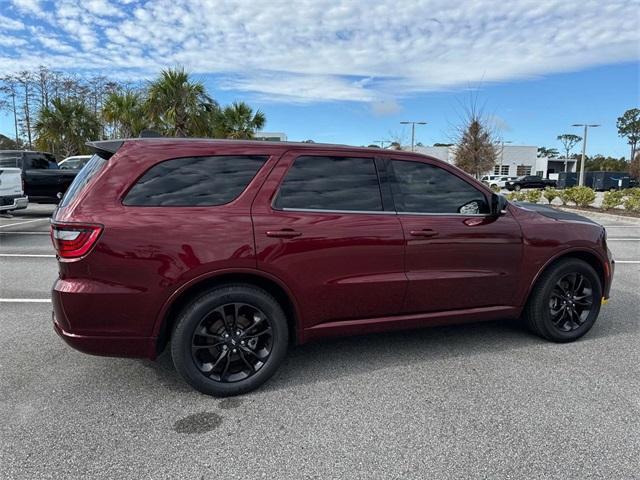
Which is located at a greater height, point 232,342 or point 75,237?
point 75,237

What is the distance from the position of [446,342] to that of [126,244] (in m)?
2.80

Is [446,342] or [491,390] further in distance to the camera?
[446,342]

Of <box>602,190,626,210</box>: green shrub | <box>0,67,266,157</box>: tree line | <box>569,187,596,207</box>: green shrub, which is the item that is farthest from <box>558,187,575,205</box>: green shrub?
<box>0,67,266,157</box>: tree line

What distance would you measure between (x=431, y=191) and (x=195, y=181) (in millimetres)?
1808

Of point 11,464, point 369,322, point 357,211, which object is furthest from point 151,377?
point 357,211

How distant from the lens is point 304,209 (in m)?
3.12

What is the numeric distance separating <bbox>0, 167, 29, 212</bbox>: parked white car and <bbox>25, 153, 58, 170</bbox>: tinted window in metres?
→ 2.58

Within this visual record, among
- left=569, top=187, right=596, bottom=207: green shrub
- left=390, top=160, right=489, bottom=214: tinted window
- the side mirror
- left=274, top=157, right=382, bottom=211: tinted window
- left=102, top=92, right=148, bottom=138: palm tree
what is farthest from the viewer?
left=102, top=92, right=148, bottom=138: palm tree

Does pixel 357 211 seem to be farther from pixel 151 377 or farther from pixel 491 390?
pixel 151 377

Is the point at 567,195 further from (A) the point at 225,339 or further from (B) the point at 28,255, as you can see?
(A) the point at 225,339

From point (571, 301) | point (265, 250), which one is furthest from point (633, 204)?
point (265, 250)

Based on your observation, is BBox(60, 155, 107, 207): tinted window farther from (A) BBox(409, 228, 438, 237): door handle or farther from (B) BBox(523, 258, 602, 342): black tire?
(B) BBox(523, 258, 602, 342): black tire

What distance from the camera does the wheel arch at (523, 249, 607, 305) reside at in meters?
3.83

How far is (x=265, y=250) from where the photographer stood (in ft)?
9.72
